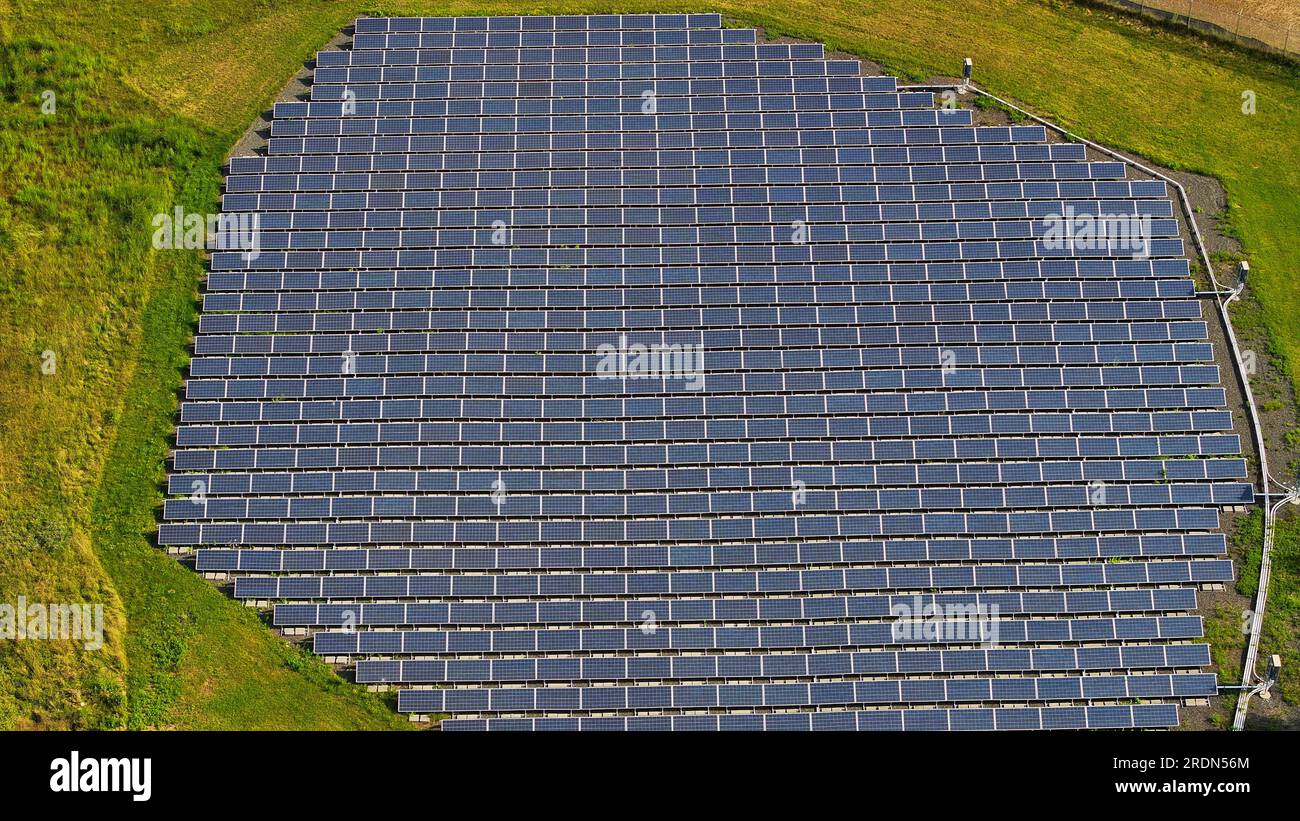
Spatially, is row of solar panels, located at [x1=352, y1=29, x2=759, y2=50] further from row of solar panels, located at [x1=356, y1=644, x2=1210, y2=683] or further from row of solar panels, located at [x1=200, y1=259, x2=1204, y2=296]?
row of solar panels, located at [x1=356, y1=644, x2=1210, y2=683]

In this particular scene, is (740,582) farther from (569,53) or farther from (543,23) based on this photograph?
(543,23)

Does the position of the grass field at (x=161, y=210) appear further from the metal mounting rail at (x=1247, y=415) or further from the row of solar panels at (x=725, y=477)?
the row of solar panels at (x=725, y=477)

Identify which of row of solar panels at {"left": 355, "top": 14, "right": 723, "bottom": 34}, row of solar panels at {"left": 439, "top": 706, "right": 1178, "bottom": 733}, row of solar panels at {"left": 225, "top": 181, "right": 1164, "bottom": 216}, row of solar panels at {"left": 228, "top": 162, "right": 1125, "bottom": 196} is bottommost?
row of solar panels at {"left": 439, "top": 706, "right": 1178, "bottom": 733}

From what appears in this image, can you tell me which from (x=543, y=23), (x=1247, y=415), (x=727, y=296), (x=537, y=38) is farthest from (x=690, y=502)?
(x=543, y=23)

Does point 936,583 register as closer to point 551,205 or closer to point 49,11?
point 551,205

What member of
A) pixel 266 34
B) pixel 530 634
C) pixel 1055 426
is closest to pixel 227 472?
pixel 530 634

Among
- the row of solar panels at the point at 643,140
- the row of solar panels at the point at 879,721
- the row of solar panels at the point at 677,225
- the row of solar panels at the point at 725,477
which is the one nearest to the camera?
the row of solar panels at the point at 879,721

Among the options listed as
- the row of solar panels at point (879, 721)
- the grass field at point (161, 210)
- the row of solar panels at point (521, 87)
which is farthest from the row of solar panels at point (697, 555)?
the row of solar panels at point (521, 87)

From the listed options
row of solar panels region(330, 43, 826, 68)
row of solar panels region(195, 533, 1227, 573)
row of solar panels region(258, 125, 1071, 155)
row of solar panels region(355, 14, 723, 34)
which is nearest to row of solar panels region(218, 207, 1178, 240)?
row of solar panels region(258, 125, 1071, 155)
